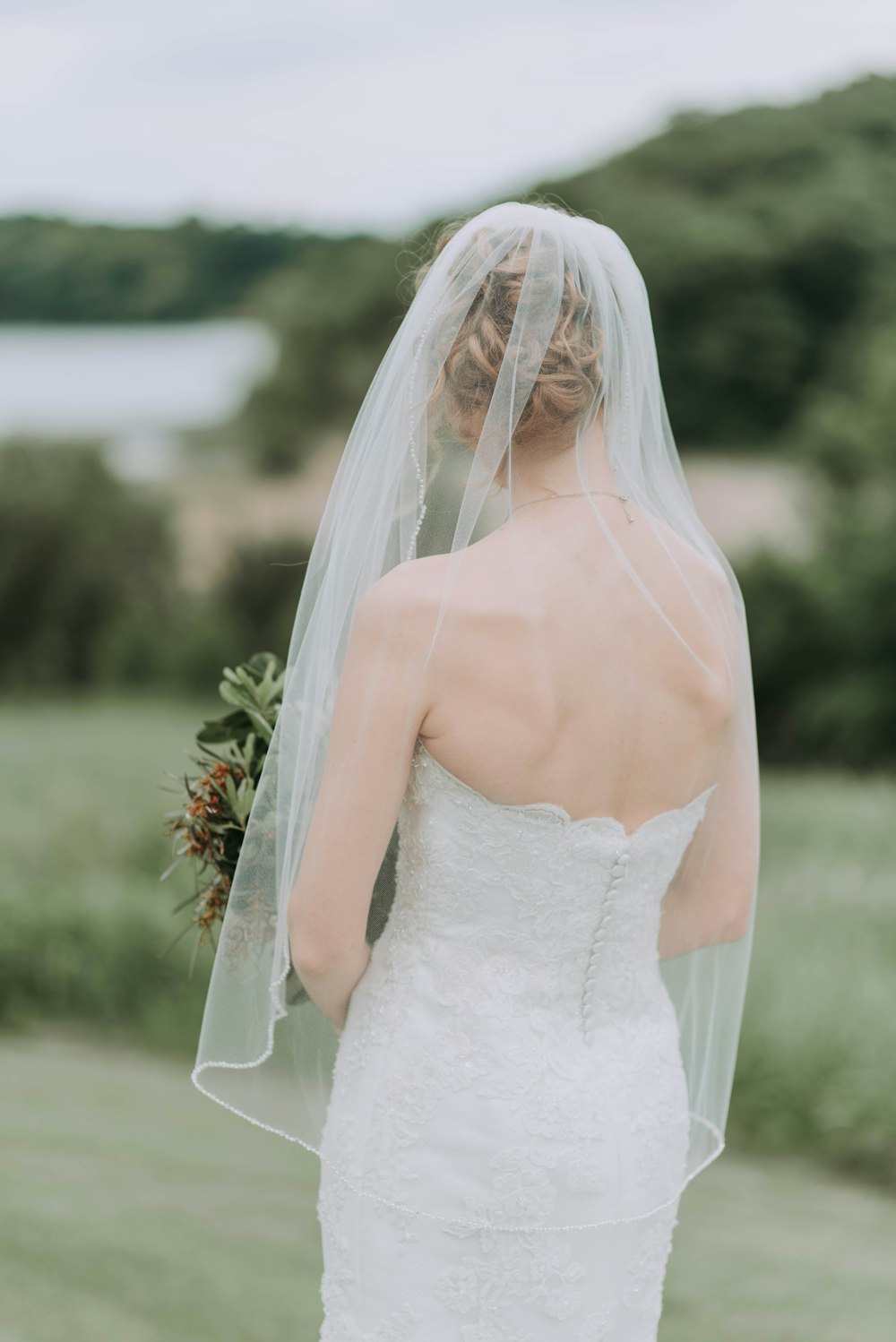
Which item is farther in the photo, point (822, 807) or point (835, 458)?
point (835, 458)

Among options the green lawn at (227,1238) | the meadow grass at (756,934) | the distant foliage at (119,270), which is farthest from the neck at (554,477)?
the distant foliage at (119,270)

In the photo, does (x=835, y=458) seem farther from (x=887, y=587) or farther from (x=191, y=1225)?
(x=191, y=1225)

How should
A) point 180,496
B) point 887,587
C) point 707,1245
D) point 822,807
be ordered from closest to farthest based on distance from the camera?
point 707,1245, point 822,807, point 887,587, point 180,496

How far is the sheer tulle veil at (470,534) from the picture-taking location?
1744 millimetres

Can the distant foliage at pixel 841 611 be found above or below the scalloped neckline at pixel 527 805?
below

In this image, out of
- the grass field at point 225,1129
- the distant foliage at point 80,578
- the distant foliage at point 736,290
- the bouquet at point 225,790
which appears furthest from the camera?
the distant foliage at point 736,290

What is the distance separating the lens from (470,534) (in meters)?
1.79

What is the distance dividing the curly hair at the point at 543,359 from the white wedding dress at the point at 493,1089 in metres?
0.51

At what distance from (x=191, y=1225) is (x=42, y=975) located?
2.53m

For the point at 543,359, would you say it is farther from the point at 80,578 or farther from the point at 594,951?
the point at 80,578

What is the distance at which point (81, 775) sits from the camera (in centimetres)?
901

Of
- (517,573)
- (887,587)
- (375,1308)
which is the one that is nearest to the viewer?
(517,573)

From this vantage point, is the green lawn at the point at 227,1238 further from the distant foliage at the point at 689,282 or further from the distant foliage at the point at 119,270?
Result: the distant foliage at the point at 119,270

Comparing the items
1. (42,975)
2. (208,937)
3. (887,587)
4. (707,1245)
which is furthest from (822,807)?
(208,937)
